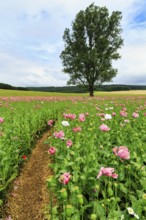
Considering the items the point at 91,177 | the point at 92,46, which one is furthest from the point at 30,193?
the point at 92,46

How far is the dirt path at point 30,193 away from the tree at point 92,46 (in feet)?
98.0

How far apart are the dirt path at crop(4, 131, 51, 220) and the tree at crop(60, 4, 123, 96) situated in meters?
29.9

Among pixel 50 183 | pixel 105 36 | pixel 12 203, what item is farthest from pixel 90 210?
pixel 105 36

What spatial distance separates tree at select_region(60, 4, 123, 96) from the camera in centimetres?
3381

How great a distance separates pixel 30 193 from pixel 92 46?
33.6m

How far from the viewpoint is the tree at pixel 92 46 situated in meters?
33.8

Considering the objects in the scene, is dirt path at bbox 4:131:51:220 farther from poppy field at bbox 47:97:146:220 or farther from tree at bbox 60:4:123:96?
tree at bbox 60:4:123:96

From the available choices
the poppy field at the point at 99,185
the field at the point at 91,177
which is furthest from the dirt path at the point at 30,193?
the poppy field at the point at 99,185

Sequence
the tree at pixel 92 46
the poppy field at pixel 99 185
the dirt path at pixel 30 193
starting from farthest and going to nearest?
1. the tree at pixel 92 46
2. the dirt path at pixel 30 193
3. the poppy field at pixel 99 185

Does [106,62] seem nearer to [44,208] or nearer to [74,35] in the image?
[74,35]

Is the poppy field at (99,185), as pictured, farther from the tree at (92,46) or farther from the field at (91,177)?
the tree at (92,46)

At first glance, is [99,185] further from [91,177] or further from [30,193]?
[30,193]

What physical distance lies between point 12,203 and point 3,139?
51.6 inches

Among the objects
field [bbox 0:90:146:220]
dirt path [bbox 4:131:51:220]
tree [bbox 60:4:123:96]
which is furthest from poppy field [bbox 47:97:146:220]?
tree [bbox 60:4:123:96]
